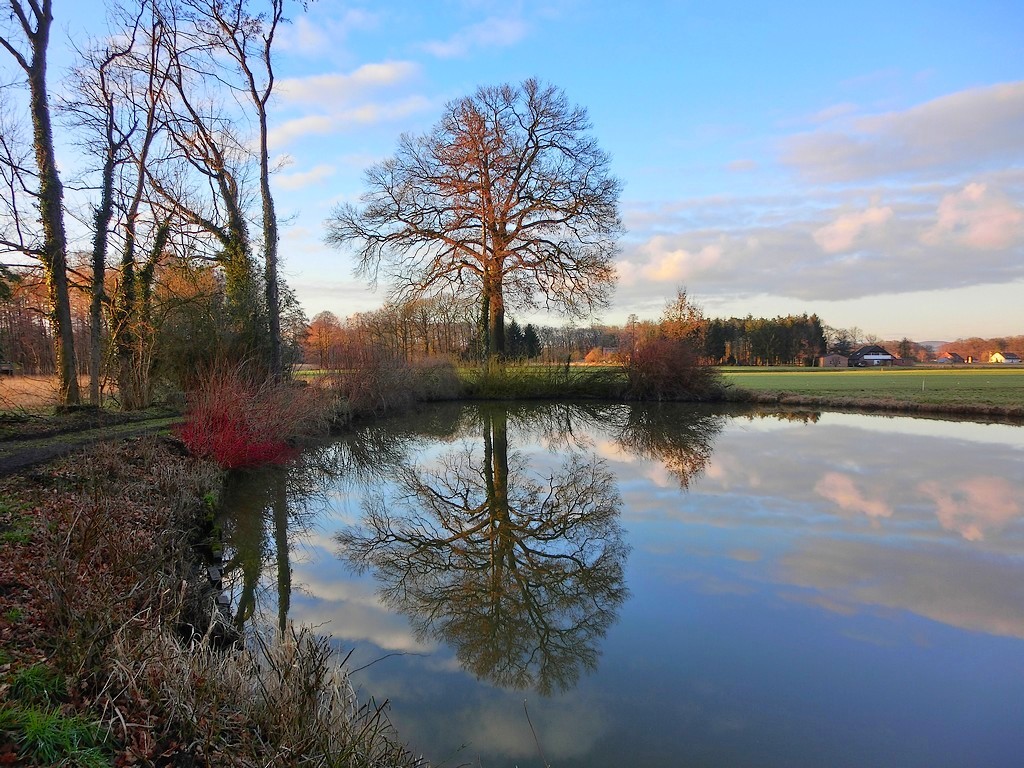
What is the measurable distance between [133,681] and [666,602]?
427cm

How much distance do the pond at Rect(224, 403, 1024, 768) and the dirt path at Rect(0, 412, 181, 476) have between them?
2134 mm

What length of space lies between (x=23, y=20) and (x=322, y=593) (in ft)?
41.9

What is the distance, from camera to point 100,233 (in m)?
13.3

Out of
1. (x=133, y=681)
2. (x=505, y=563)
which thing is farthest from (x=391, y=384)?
(x=133, y=681)

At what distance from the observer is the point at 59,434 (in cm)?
940

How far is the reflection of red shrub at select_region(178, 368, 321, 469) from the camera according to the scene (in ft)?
33.3

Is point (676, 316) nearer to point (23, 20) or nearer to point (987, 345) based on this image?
point (23, 20)

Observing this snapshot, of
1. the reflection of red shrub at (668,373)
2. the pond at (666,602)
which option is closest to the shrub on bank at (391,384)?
the reflection of red shrub at (668,373)

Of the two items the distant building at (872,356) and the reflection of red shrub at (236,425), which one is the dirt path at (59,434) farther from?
the distant building at (872,356)

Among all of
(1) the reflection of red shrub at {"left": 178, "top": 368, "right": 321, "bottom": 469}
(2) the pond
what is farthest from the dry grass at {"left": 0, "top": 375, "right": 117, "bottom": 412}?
(2) the pond

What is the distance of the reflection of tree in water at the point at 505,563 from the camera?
4727 mm

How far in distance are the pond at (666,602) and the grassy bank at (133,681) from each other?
829 millimetres

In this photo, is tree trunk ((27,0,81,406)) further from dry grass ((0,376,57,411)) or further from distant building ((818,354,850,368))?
distant building ((818,354,850,368))

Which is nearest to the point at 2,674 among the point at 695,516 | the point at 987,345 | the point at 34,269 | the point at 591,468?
the point at 695,516
